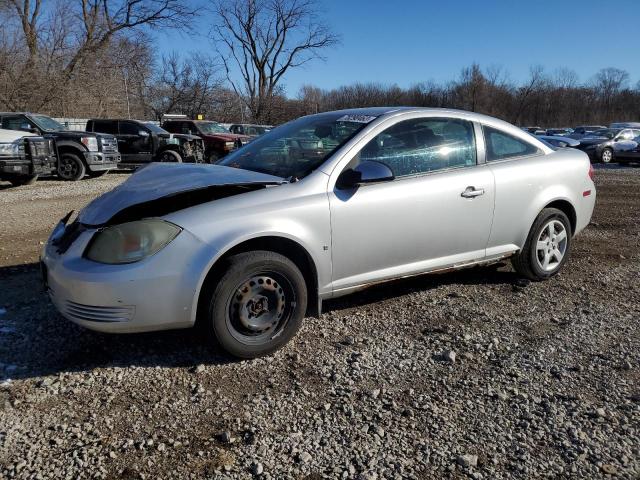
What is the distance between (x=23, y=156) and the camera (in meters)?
11.2

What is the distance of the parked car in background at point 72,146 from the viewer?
13.2 m

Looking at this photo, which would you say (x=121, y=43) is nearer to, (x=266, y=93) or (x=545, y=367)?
(x=266, y=93)

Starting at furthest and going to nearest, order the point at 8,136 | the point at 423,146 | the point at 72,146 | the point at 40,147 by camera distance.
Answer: the point at 72,146
the point at 40,147
the point at 8,136
the point at 423,146

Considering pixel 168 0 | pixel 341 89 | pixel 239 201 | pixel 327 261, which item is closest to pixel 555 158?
pixel 327 261

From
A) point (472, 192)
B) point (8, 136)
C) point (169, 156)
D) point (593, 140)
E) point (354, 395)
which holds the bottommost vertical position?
point (354, 395)

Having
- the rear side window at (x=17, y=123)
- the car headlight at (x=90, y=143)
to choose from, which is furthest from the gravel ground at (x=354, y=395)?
the rear side window at (x=17, y=123)

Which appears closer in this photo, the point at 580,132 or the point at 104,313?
the point at 104,313

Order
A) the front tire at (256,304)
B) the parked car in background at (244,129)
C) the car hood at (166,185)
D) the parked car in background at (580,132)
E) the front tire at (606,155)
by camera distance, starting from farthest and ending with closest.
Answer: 1. the parked car in background at (580,132)
2. the parked car in background at (244,129)
3. the front tire at (606,155)
4. the car hood at (166,185)
5. the front tire at (256,304)

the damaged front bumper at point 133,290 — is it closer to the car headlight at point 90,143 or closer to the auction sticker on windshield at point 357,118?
the auction sticker on windshield at point 357,118

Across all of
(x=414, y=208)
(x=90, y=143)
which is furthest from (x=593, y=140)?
(x=414, y=208)

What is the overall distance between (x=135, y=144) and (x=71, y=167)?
303 cm

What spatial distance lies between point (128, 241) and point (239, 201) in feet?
2.24

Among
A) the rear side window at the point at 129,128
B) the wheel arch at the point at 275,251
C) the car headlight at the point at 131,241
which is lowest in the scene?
the wheel arch at the point at 275,251

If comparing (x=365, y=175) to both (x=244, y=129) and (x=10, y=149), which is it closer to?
(x=10, y=149)
